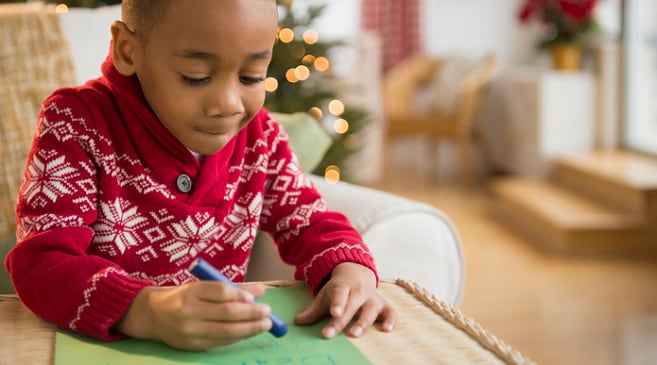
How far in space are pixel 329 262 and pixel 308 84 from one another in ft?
6.61

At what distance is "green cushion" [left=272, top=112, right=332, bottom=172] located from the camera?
5.45 feet

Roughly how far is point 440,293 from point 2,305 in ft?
2.30

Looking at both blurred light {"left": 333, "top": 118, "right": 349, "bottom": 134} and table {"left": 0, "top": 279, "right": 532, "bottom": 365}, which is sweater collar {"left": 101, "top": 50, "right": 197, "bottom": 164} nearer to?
table {"left": 0, "top": 279, "right": 532, "bottom": 365}

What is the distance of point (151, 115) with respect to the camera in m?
1.00

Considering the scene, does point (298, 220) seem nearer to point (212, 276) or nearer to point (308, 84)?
point (212, 276)

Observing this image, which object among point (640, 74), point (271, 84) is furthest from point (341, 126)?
point (640, 74)

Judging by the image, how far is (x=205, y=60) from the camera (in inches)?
33.2

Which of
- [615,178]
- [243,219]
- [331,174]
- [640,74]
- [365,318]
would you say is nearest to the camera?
[365,318]

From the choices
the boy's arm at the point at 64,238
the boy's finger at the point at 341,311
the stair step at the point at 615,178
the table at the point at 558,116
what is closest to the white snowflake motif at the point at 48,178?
the boy's arm at the point at 64,238

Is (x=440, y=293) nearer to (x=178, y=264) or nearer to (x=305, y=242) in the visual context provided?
(x=305, y=242)

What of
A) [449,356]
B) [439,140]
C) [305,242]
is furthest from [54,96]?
[439,140]

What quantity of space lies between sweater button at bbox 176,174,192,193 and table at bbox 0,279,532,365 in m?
0.23

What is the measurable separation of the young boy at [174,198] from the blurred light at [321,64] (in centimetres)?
177

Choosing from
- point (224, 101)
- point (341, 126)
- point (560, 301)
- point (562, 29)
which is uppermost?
point (224, 101)
